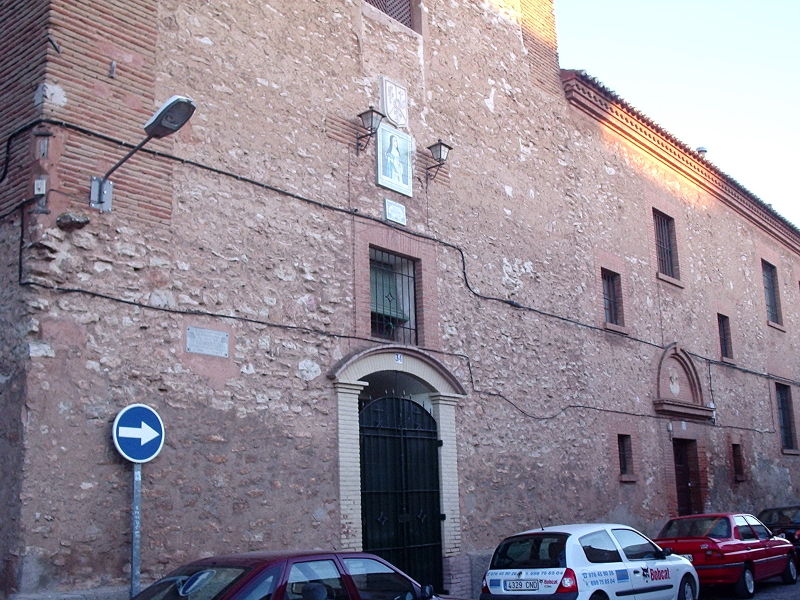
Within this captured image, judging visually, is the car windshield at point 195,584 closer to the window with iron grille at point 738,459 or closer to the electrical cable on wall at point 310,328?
the electrical cable on wall at point 310,328

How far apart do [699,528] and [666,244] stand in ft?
27.6

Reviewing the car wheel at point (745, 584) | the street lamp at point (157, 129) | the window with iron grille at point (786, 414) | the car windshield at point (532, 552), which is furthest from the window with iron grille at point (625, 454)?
the street lamp at point (157, 129)

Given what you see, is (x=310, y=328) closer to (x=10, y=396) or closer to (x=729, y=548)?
(x=10, y=396)

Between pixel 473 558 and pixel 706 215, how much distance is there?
1269cm

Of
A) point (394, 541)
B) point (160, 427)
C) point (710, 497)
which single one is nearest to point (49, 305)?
point (160, 427)

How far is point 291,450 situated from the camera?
417 inches

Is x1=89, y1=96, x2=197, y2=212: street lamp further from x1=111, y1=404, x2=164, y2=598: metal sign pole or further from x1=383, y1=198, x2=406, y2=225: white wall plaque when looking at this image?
x1=383, y1=198, x2=406, y2=225: white wall plaque

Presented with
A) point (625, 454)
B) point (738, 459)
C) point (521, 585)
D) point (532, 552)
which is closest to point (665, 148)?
point (625, 454)

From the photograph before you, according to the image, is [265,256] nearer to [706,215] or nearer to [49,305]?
[49,305]

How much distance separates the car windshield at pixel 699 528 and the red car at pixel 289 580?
7.74 m

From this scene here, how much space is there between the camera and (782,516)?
56.7 ft

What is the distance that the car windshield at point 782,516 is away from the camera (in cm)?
1702

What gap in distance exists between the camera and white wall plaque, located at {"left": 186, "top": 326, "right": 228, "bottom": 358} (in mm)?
9812

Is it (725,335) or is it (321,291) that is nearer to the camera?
(321,291)
